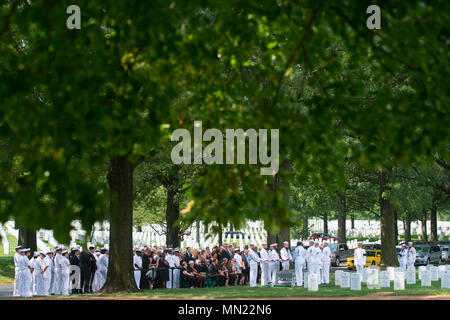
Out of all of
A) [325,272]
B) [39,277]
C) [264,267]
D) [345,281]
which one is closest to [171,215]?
[264,267]

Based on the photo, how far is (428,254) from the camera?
42.7 m

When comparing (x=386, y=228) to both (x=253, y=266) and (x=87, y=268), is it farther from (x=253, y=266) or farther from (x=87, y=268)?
(x=87, y=268)

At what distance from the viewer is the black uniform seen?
2475 centimetres

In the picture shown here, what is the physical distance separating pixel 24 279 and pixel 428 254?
29471 millimetres

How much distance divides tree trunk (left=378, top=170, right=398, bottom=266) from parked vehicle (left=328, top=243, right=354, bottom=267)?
7.64 meters

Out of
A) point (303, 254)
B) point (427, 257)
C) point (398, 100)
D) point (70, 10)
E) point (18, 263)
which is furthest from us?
point (427, 257)

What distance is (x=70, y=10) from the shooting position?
8617 mm

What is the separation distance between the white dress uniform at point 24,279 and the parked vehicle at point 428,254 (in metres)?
28.1

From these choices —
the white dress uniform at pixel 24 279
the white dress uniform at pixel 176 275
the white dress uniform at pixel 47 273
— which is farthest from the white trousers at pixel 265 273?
the white dress uniform at pixel 24 279

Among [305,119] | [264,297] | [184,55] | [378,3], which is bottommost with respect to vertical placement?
[264,297]

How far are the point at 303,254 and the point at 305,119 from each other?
60.8 ft

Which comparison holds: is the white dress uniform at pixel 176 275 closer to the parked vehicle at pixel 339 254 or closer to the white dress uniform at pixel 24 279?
the white dress uniform at pixel 24 279
